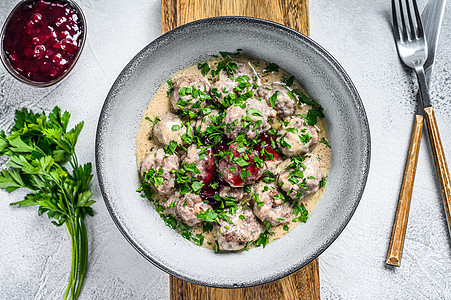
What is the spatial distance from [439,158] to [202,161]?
1.88 meters

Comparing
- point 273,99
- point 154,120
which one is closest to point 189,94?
point 154,120

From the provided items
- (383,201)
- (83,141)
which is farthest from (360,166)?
(83,141)

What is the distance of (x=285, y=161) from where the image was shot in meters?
2.93

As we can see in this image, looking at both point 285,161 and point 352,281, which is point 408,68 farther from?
point 352,281

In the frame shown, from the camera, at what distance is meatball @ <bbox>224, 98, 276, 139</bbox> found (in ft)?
9.09

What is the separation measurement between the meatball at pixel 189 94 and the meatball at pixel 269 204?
0.73m

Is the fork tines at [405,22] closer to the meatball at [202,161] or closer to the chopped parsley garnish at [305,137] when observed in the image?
the chopped parsley garnish at [305,137]

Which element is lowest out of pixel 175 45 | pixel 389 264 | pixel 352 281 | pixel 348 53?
pixel 352 281

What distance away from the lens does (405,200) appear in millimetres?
3232

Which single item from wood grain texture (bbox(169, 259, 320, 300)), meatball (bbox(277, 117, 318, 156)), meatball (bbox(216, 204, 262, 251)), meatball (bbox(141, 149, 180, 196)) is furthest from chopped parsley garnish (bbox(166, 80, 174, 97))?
wood grain texture (bbox(169, 259, 320, 300))

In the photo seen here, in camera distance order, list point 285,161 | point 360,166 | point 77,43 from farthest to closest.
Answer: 1. point 77,43
2. point 285,161
3. point 360,166

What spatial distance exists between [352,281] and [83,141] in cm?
246

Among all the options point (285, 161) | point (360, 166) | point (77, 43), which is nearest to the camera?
point (360, 166)

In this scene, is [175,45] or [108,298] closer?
[175,45]
